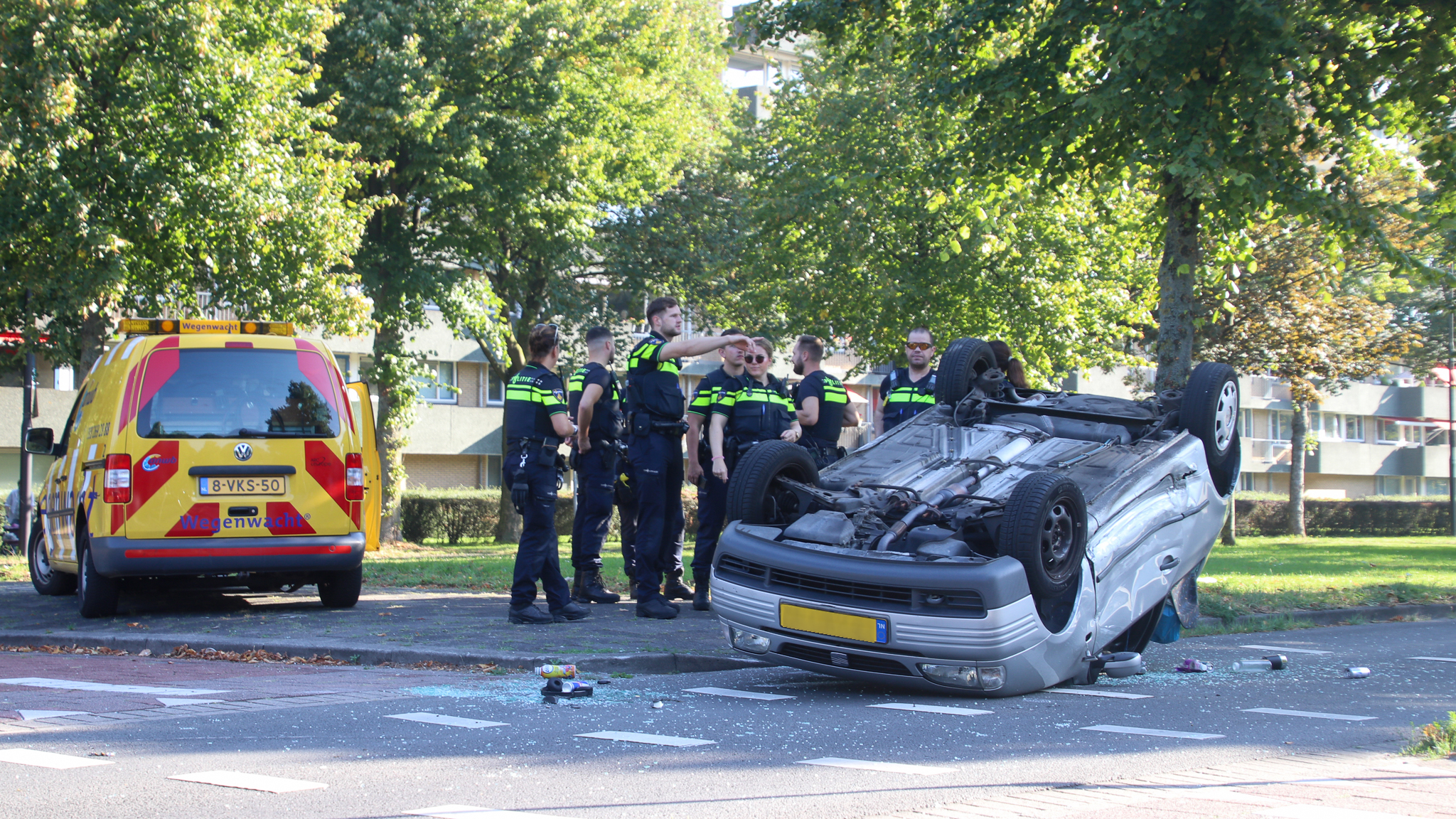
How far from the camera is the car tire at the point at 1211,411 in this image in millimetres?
8180

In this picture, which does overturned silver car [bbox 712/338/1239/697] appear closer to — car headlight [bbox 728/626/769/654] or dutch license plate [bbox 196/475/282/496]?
car headlight [bbox 728/626/769/654]

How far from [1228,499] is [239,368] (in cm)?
700

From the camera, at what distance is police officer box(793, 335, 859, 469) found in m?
10.7

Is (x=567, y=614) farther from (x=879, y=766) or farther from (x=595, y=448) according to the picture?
(x=879, y=766)

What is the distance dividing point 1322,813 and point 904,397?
21.3ft

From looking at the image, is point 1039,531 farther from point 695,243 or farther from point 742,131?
point 742,131

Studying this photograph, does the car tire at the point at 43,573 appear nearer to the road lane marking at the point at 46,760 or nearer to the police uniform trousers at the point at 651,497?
the police uniform trousers at the point at 651,497

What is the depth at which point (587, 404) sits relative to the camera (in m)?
9.81

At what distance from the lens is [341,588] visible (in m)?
11.0

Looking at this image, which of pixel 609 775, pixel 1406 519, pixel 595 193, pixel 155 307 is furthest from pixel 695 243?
pixel 1406 519

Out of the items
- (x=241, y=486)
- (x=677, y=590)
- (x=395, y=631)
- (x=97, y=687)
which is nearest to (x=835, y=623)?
(x=395, y=631)

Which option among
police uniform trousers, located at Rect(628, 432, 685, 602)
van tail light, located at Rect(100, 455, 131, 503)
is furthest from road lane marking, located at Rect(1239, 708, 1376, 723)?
van tail light, located at Rect(100, 455, 131, 503)

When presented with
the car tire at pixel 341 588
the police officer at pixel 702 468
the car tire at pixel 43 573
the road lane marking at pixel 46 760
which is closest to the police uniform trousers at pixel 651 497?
the police officer at pixel 702 468

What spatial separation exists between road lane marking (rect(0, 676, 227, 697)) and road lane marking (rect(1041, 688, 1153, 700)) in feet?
13.4
